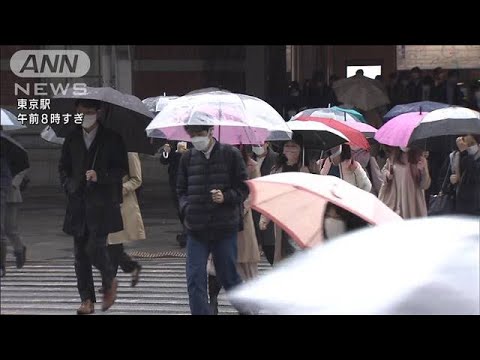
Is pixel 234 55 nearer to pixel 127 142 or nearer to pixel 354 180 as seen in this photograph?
pixel 127 142

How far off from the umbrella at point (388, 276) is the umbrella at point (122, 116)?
243 cm

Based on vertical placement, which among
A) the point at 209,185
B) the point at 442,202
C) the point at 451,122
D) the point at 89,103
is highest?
the point at 89,103

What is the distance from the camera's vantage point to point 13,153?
5.61 meters

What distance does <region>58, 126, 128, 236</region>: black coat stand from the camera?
602 centimetres

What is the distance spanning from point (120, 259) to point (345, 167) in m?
1.60

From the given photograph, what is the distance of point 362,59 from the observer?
6.29m

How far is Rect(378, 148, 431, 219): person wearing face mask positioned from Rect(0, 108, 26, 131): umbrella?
2.18m

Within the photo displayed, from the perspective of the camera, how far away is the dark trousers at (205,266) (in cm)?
600

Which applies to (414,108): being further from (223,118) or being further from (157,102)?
(157,102)

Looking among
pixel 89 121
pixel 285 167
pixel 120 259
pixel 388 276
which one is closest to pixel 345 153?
pixel 285 167

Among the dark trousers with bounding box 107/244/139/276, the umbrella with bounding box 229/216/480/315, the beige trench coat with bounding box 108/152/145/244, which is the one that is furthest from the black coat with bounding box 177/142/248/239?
the umbrella with bounding box 229/216/480/315

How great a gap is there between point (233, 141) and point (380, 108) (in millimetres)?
1816

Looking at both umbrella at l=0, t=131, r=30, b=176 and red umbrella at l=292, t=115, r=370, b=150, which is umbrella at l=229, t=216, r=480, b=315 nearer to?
umbrella at l=0, t=131, r=30, b=176
